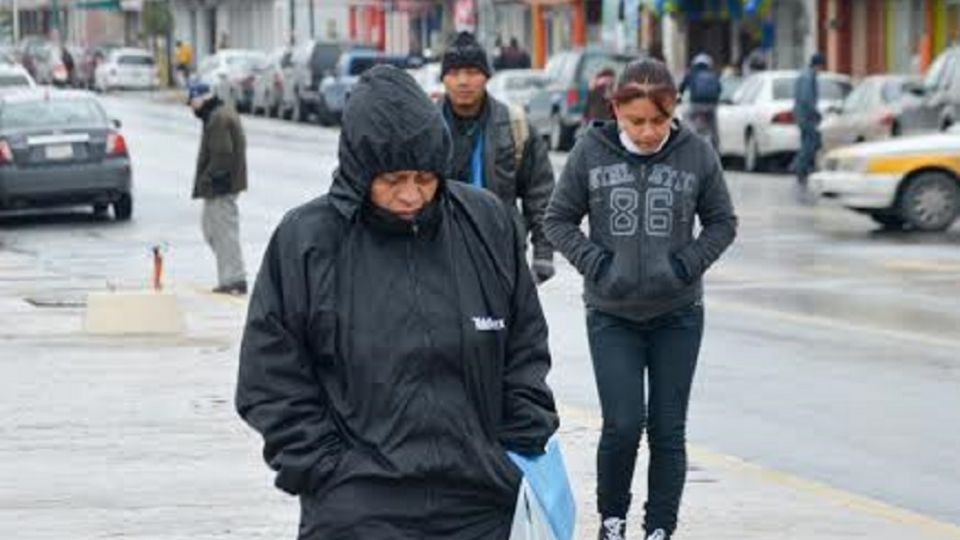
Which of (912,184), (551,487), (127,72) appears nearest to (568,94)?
(912,184)

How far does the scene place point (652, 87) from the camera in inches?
363

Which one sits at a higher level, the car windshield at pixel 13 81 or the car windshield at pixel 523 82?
the car windshield at pixel 13 81

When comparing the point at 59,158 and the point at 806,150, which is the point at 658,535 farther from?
the point at 806,150

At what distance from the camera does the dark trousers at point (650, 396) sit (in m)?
9.28

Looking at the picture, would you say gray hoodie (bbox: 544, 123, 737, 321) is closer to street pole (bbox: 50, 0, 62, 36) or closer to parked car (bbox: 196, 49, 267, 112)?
parked car (bbox: 196, 49, 267, 112)

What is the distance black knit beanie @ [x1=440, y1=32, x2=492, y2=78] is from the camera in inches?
438

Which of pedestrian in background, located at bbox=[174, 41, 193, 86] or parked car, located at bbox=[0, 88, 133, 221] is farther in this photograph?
pedestrian in background, located at bbox=[174, 41, 193, 86]

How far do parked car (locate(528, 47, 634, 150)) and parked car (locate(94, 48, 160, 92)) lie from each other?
4672 centimetres

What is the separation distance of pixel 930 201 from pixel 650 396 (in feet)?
60.5

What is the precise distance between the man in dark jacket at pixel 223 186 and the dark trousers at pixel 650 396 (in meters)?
12.1

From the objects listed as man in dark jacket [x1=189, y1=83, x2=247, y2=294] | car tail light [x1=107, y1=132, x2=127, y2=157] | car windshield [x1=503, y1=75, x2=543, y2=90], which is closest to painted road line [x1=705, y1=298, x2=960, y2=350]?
man in dark jacket [x1=189, y1=83, x2=247, y2=294]

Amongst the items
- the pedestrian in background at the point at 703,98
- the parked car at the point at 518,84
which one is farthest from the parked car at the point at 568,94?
the pedestrian in background at the point at 703,98

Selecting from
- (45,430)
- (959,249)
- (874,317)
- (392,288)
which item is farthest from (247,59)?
(392,288)

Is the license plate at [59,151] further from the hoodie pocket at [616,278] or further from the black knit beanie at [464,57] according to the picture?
the hoodie pocket at [616,278]
